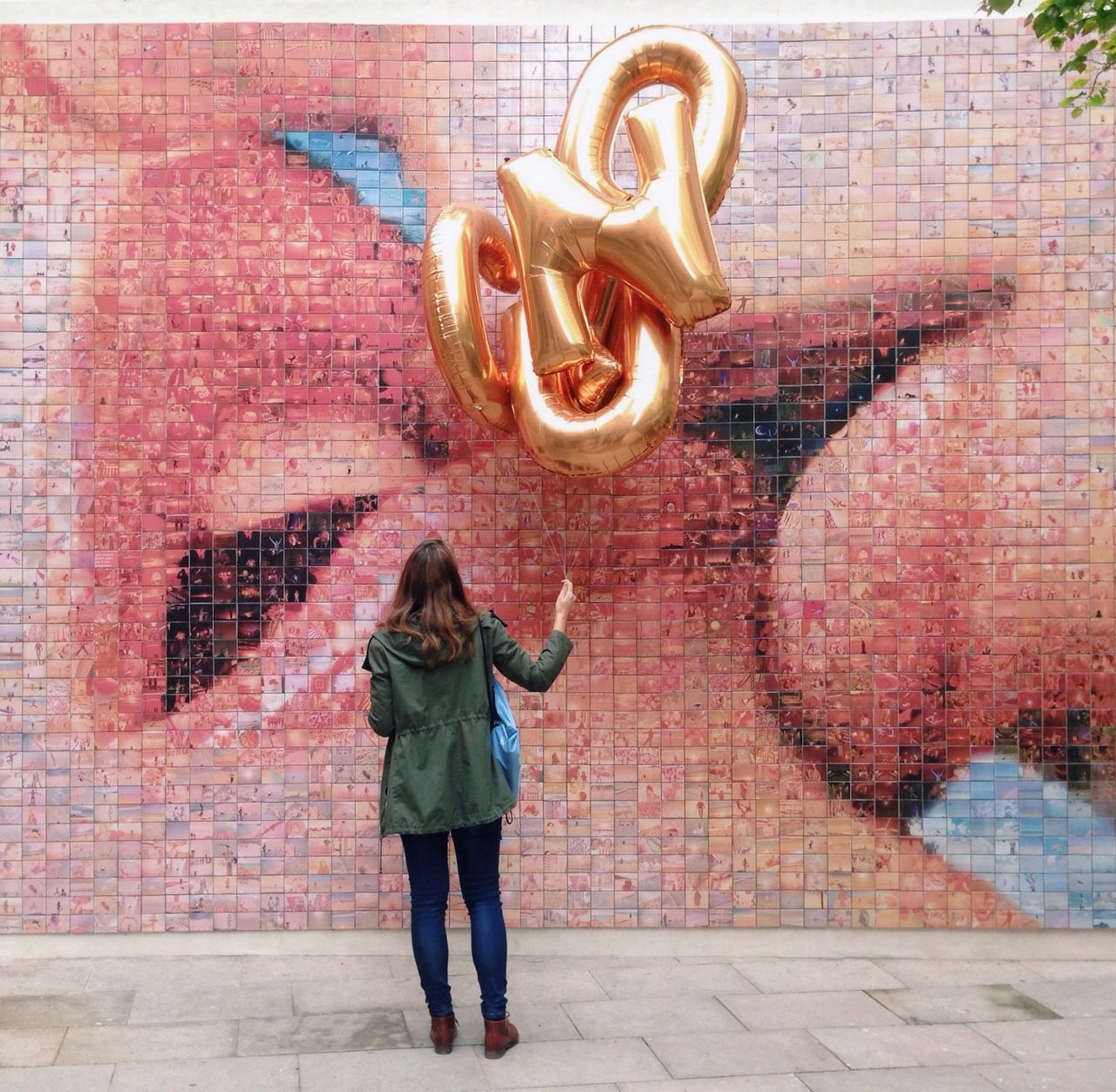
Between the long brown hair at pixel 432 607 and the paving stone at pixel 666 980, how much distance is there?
1337 millimetres

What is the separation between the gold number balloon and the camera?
12.0 ft

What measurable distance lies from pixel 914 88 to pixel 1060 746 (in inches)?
96.6

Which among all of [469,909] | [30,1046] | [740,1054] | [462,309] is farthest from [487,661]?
[30,1046]

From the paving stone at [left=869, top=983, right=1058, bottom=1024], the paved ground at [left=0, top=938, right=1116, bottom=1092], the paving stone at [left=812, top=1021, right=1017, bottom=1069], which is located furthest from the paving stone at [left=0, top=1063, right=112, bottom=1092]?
the paving stone at [left=869, top=983, right=1058, bottom=1024]

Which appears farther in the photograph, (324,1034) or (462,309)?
(462,309)

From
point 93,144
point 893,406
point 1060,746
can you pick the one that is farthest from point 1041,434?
point 93,144

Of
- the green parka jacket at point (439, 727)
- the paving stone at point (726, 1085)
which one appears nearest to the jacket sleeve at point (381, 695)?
the green parka jacket at point (439, 727)

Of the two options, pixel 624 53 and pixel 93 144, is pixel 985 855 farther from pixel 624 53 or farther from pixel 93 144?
pixel 93 144

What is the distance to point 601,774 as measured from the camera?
440cm

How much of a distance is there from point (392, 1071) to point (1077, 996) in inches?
89.3

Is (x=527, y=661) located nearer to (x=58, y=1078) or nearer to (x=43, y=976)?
(x=58, y=1078)

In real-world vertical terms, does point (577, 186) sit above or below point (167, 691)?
above

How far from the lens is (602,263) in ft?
12.2

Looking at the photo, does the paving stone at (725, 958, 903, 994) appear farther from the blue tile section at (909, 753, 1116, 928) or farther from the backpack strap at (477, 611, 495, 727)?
the backpack strap at (477, 611, 495, 727)
